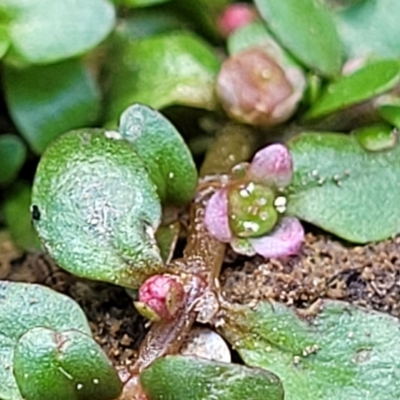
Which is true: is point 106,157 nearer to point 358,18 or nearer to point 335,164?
point 335,164

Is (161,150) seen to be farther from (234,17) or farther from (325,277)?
(234,17)

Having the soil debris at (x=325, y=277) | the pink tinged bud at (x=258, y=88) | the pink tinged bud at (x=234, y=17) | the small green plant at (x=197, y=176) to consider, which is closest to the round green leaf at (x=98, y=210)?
the small green plant at (x=197, y=176)

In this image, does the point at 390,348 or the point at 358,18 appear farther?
the point at 358,18

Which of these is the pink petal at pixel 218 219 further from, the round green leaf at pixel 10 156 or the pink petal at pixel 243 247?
the round green leaf at pixel 10 156

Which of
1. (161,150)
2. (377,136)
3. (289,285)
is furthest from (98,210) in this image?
(377,136)

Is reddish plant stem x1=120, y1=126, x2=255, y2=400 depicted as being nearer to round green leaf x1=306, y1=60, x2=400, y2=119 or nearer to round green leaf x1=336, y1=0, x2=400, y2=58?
round green leaf x1=306, y1=60, x2=400, y2=119

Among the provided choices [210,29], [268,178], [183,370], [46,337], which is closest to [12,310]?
[46,337]

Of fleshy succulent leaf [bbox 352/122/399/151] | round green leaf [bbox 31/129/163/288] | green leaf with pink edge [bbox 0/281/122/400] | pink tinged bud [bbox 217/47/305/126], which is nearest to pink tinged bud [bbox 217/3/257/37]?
pink tinged bud [bbox 217/47/305/126]
